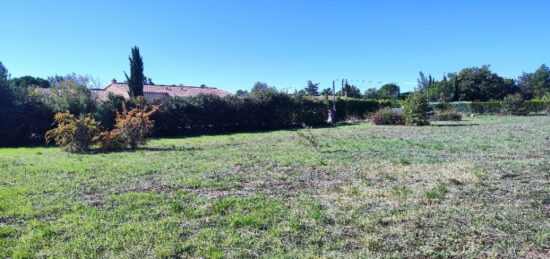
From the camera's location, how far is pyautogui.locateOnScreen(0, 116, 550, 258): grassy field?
12.3 ft

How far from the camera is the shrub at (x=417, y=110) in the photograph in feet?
79.9

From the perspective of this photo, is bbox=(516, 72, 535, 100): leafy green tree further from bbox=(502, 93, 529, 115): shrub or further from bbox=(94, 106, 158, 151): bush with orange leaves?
bbox=(94, 106, 158, 151): bush with orange leaves

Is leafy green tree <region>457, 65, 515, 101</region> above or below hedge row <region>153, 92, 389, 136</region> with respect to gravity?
above

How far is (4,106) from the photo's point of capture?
1717 centimetres

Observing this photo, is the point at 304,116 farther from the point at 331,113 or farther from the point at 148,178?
the point at 148,178

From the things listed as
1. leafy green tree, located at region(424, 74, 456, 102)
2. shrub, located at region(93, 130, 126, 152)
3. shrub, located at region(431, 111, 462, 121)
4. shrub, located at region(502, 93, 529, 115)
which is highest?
leafy green tree, located at region(424, 74, 456, 102)

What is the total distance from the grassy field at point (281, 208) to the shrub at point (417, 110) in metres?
15.3

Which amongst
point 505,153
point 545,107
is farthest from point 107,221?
point 545,107

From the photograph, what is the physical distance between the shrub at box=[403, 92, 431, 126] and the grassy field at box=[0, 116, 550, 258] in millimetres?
15335

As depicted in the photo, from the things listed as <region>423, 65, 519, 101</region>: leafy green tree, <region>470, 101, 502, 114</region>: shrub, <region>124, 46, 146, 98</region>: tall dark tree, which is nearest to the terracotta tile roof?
<region>124, 46, 146, 98</region>: tall dark tree

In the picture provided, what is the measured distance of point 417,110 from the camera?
24.4m

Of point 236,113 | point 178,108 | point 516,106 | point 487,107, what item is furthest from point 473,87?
point 178,108

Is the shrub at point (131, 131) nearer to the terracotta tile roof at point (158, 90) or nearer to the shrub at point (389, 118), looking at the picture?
the shrub at point (389, 118)

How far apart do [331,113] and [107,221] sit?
2619 cm
